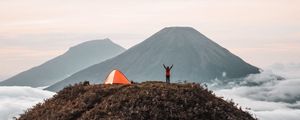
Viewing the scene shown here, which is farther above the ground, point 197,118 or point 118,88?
point 118,88

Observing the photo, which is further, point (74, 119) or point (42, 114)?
point (42, 114)

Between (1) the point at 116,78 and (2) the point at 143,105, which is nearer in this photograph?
(2) the point at 143,105

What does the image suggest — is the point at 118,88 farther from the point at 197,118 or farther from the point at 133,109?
the point at 197,118

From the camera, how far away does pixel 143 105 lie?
1452 inches

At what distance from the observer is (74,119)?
38.2 meters

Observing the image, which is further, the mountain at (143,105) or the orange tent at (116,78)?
the orange tent at (116,78)

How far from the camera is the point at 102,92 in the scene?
133 ft

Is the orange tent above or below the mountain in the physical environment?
above

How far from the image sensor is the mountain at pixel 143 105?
36.2 metres

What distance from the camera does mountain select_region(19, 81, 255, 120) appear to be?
119ft

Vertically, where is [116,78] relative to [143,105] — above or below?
above

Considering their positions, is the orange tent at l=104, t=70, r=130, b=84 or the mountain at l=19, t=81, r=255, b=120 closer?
the mountain at l=19, t=81, r=255, b=120

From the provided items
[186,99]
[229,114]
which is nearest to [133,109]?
[186,99]

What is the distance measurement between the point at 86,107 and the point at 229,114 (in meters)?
10.2
